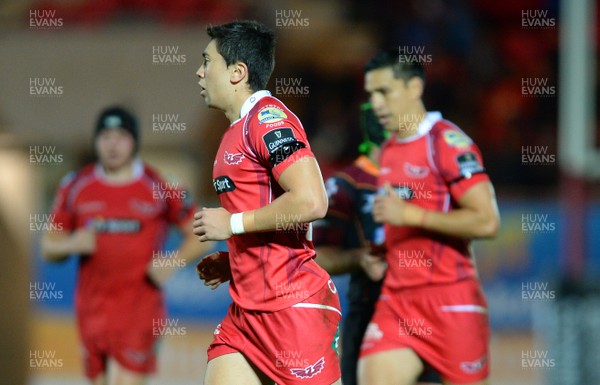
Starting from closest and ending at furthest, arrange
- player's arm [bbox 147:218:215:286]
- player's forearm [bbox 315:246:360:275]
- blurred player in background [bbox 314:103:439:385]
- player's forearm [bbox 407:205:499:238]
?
player's forearm [bbox 407:205:499:238] < player's forearm [bbox 315:246:360:275] < blurred player in background [bbox 314:103:439:385] < player's arm [bbox 147:218:215:286]

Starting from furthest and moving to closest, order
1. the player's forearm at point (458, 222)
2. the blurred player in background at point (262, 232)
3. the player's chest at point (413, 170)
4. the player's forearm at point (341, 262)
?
1. the player's forearm at point (341, 262)
2. the player's chest at point (413, 170)
3. the player's forearm at point (458, 222)
4. the blurred player in background at point (262, 232)

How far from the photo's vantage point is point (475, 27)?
12273mm

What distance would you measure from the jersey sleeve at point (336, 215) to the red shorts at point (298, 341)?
5.65 ft

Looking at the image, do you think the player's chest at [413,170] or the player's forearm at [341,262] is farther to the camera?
the player's forearm at [341,262]

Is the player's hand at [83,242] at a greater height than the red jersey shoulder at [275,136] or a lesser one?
lesser

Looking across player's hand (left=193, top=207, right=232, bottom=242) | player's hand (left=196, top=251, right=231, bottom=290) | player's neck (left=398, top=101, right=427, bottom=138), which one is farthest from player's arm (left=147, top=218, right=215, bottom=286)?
player's hand (left=193, top=207, right=232, bottom=242)

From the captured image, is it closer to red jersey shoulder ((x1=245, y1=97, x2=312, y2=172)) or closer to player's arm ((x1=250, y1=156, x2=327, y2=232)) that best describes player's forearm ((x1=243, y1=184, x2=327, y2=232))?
player's arm ((x1=250, y1=156, x2=327, y2=232))

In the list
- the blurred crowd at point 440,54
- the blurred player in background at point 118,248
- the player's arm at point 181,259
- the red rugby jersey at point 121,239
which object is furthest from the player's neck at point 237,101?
the blurred crowd at point 440,54

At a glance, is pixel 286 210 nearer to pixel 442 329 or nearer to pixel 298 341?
pixel 298 341

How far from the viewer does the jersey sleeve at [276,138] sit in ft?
13.5

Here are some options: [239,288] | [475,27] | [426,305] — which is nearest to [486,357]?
[426,305]

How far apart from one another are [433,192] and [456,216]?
11.0 inches

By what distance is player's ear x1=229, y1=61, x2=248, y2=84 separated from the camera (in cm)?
446

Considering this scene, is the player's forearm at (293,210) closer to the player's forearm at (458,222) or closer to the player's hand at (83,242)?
the player's forearm at (458,222)
